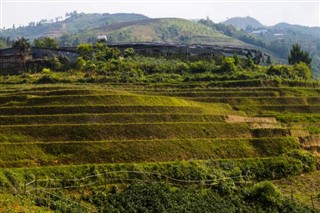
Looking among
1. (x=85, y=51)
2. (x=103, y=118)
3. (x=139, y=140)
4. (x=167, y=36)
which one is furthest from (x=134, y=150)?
(x=167, y=36)

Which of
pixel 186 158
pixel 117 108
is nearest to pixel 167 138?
pixel 186 158

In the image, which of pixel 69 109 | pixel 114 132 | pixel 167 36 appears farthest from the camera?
pixel 167 36

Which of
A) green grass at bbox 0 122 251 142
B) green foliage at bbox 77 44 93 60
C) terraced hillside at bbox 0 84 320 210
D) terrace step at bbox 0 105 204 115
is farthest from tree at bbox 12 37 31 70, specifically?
green grass at bbox 0 122 251 142

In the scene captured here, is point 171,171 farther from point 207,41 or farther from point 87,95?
point 207,41

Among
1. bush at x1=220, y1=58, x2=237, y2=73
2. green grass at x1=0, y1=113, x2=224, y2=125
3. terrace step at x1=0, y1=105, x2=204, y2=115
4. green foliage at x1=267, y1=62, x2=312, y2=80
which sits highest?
bush at x1=220, y1=58, x2=237, y2=73

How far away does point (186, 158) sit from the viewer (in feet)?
120

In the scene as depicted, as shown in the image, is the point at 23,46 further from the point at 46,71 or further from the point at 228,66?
the point at 228,66

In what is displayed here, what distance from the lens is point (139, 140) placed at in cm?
3753

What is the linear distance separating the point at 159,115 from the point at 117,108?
396cm

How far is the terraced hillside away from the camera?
33312 mm

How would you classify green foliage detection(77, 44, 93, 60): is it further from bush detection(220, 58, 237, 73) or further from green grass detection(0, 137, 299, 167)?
green grass detection(0, 137, 299, 167)

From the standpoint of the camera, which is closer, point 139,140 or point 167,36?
point 139,140

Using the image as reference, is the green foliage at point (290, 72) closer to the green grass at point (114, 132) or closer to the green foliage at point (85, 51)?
the green grass at point (114, 132)

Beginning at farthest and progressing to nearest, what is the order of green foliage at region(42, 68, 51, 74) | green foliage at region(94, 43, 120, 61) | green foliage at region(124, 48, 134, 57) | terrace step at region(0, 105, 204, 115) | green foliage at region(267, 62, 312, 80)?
1. green foliage at region(124, 48, 134, 57)
2. green foliage at region(94, 43, 120, 61)
3. green foliage at region(267, 62, 312, 80)
4. green foliage at region(42, 68, 51, 74)
5. terrace step at region(0, 105, 204, 115)
